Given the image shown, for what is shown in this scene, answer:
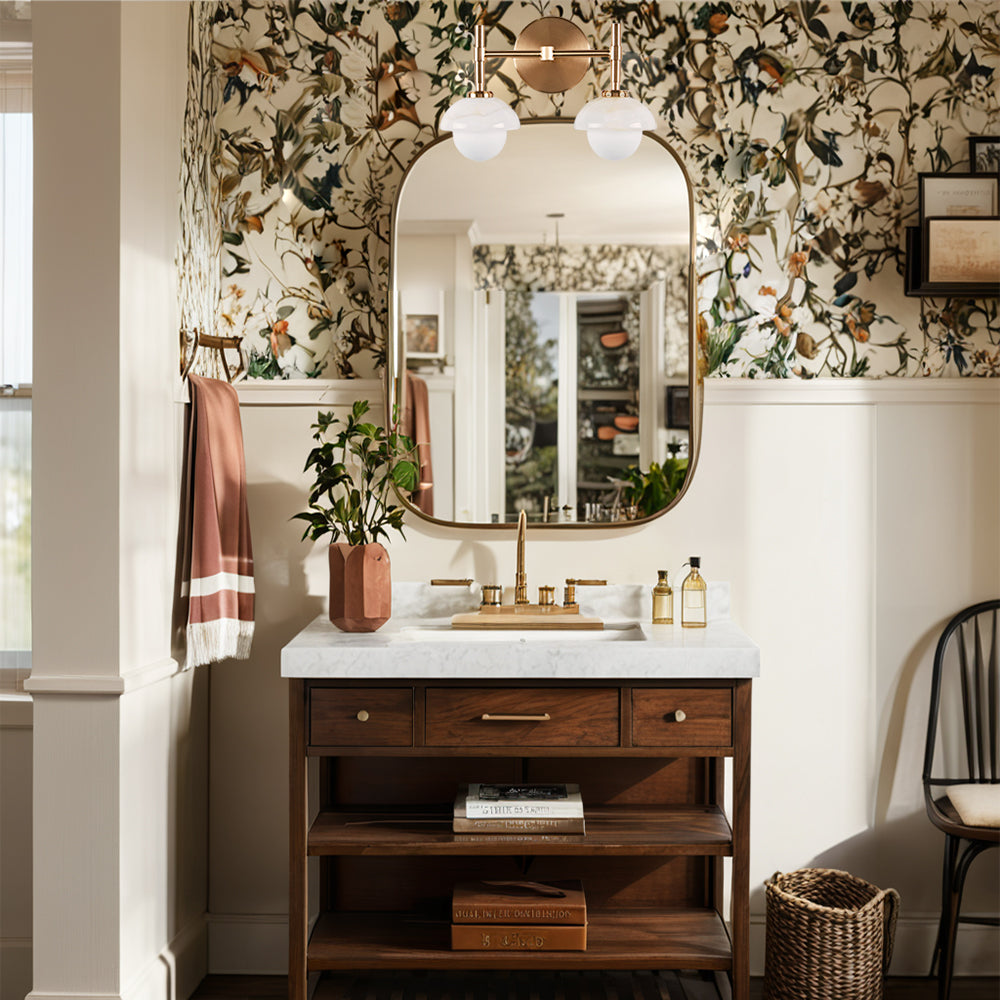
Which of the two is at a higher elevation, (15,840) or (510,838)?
(510,838)

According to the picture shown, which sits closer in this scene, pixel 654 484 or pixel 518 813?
pixel 518 813

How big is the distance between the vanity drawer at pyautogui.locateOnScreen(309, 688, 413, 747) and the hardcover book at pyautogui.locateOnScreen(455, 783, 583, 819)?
0.21m

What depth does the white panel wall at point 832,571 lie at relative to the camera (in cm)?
262

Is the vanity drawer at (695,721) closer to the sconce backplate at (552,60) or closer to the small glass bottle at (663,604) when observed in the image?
the small glass bottle at (663,604)

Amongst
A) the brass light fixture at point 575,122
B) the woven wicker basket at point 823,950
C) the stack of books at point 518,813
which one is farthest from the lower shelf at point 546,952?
the brass light fixture at point 575,122

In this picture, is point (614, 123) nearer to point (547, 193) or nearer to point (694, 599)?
point (547, 193)

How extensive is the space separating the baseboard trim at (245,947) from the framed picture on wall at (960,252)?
2353 mm

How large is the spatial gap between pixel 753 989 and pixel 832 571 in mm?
1078

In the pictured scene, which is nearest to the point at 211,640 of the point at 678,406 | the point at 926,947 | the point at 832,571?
the point at 678,406

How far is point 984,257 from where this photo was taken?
2490 millimetres

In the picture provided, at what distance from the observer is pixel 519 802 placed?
220cm

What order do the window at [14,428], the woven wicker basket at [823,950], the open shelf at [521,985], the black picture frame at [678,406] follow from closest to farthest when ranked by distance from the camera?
the woven wicker basket at [823,950] → the open shelf at [521,985] → the window at [14,428] → the black picture frame at [678,406]

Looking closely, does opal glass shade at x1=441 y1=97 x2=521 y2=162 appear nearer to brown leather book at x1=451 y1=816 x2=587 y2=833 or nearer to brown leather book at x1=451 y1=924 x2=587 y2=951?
brown leather book at x1=451 y1=816 x2=587 y2=833

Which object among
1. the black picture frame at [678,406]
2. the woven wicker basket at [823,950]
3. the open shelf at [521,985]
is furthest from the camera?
the black picture frame at [678,406]
